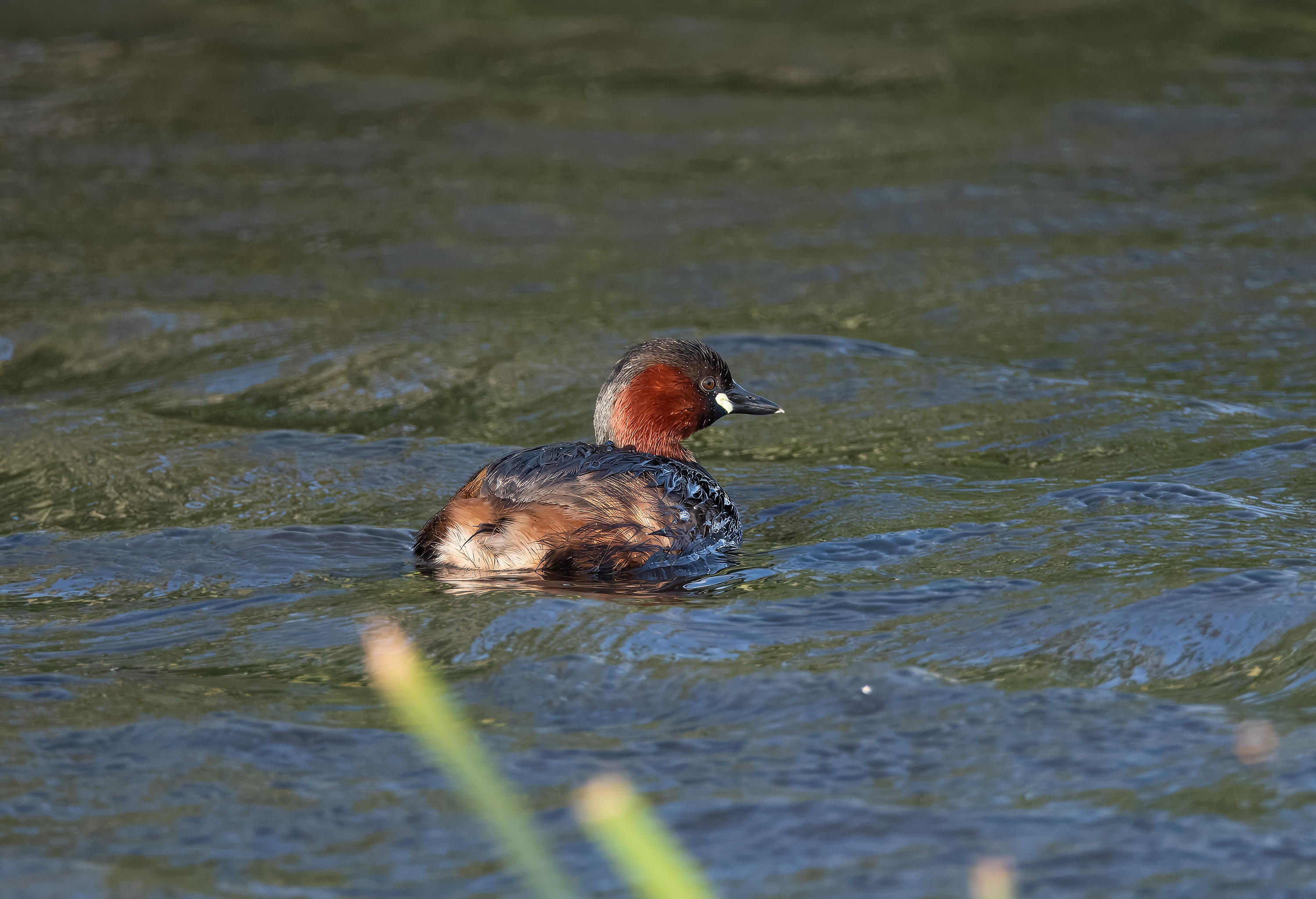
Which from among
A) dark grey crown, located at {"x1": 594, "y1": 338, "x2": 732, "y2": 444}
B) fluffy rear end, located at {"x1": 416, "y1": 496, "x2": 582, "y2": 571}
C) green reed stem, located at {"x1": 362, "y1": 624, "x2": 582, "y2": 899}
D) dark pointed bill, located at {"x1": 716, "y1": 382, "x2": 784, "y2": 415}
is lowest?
green reed stem, located at {"x1": 362, "y1": 624, "x2": 582, "y2": 899}

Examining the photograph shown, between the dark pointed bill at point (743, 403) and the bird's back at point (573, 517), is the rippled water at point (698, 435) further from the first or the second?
the dark pointed bill at point (743, 403)

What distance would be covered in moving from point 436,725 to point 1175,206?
9.17m

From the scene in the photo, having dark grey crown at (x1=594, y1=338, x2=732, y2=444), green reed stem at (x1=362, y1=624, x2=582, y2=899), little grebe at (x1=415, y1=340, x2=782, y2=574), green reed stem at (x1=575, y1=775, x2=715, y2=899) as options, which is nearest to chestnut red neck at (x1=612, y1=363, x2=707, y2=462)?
dark grey crown at (x1=594, y1=338, x2=732, y2=444)

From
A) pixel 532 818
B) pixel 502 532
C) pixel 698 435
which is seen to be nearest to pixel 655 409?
pixel 502 532

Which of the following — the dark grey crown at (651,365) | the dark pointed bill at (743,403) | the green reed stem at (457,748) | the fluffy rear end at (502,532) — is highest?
the dark grey crown at (651,365)

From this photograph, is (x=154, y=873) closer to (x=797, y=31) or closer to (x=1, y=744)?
(x=1, y=744)

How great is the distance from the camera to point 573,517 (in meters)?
6.05

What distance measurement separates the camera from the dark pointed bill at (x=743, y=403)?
7.54 metres

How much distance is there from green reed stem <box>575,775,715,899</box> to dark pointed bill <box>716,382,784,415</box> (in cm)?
337

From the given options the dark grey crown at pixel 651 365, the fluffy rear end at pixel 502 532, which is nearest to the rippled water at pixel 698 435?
the fluffy rear end at pixel 502 532

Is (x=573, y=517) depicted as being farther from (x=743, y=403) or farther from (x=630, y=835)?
(x=630, y=835)

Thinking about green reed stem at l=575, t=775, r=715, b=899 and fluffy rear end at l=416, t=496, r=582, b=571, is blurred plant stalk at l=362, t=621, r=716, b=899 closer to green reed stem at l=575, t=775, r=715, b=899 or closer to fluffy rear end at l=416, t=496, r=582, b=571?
green reed stem at l=575, t=775, r=715, b=899

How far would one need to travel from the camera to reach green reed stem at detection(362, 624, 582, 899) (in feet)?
12.9

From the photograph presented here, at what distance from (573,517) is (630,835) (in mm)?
2101
